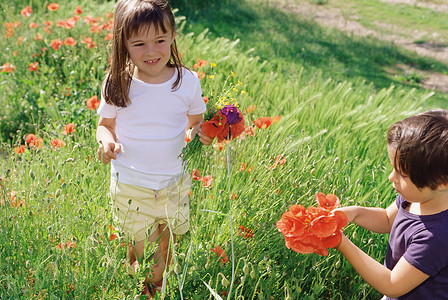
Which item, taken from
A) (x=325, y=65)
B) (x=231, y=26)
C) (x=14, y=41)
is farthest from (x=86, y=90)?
(x=231, y=26)

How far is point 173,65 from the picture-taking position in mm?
2176

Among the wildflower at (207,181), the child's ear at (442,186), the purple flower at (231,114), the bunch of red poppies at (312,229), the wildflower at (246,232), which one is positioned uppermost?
the purple flower at (231,114)

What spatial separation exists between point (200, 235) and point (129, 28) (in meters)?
0.84

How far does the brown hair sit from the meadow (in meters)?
0.28

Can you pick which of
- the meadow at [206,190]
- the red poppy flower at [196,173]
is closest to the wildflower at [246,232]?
the meadow at [206,190]

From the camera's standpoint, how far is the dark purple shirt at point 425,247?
1.61 metres

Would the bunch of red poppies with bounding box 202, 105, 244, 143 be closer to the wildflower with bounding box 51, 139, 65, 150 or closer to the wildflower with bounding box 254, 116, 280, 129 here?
the wildflower with bounding box 254, 116, 280, 129

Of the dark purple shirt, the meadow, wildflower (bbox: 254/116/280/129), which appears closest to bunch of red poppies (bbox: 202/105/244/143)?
the meadow

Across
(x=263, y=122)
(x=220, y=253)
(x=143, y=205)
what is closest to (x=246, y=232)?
(x=220, y=253)

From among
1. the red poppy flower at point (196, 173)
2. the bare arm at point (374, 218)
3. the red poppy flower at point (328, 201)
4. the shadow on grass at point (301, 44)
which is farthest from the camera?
the shadow on grass at point (301, 44)

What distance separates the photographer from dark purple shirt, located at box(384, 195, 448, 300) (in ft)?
5.27

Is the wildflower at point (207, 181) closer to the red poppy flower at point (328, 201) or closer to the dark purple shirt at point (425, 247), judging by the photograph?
the red poppy flower at point (328, 201)

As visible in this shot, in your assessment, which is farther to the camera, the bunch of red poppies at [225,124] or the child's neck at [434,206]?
the bunch of red poppies at [225,124]

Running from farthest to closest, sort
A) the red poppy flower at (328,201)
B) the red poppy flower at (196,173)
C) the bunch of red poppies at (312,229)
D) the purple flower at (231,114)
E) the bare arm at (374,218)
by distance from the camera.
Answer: the red poppy flower at (196,173) < the bare arm at (374,218) < the purple flower at (231,114) < the red poppy flower at (328,201) < the bunch of red poppies at (312,229)
